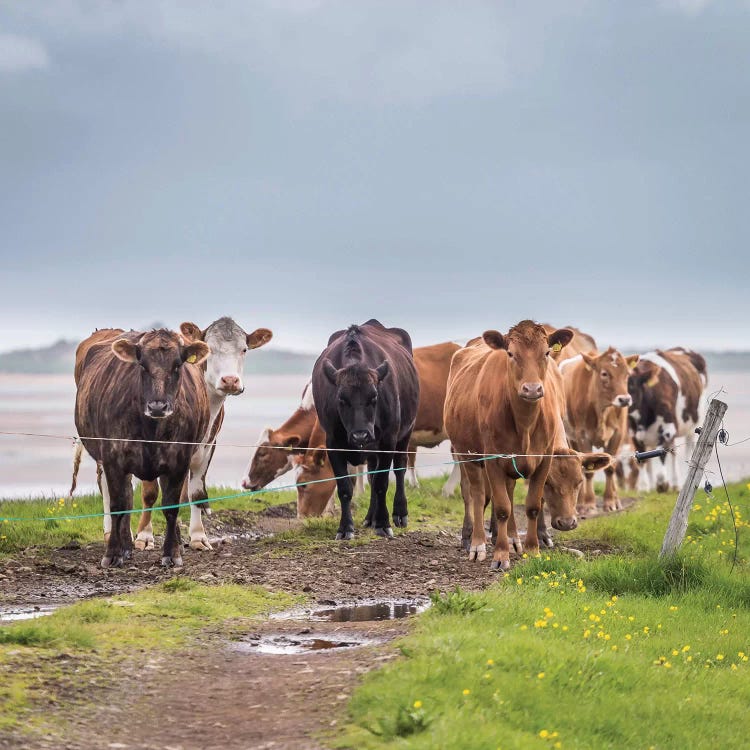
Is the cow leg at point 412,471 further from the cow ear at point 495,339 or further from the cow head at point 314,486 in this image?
the cow ear at point 495,339

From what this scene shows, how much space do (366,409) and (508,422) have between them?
2.76 meters

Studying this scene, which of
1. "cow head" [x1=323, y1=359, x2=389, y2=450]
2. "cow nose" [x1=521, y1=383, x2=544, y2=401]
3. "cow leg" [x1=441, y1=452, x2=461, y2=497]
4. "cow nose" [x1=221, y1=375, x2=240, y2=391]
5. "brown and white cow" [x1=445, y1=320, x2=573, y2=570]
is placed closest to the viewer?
"cow nose" [x1=521, y1=383, x2=544, y2=401]

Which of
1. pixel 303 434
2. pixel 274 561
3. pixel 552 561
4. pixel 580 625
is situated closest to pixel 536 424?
pixel 552 561

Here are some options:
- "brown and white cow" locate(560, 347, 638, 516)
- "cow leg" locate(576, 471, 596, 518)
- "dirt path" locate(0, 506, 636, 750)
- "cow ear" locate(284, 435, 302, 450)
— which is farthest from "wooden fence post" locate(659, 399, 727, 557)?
"brown and white cow" locate(560, 347, 638, 516)

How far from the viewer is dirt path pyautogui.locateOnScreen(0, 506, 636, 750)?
7.37 metres

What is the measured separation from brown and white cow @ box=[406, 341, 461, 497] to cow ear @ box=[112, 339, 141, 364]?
8454 mm

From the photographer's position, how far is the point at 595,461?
15.0 metres

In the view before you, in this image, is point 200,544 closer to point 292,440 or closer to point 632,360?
point 292,440

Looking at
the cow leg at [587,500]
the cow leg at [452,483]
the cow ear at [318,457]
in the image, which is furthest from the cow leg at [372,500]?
the cow leg at [587,500]

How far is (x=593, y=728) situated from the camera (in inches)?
299

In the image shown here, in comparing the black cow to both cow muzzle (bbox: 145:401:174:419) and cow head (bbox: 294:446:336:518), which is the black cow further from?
cow muzzle (bbox: 145:401:174:419)

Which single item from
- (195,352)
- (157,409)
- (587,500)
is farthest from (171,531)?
(587,500)

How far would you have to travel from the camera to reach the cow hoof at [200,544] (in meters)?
15.3

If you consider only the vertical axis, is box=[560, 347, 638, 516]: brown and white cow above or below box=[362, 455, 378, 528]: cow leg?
above
